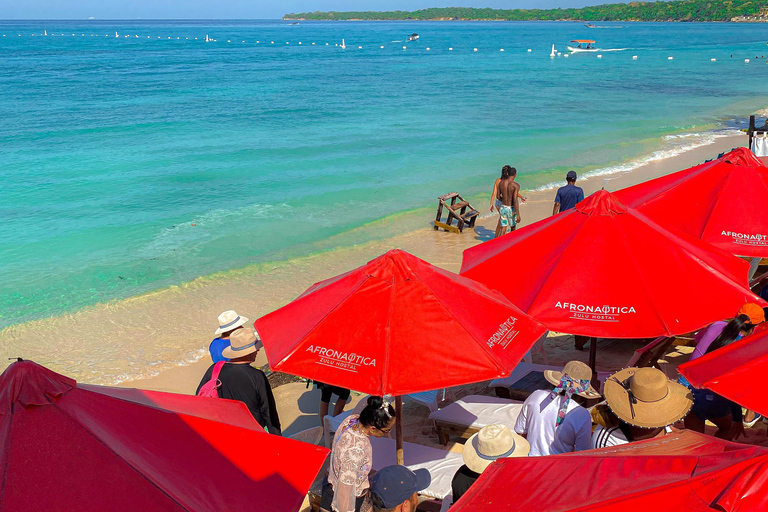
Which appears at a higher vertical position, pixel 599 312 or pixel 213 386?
pixel 599 312

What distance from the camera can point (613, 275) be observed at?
16.6 feet

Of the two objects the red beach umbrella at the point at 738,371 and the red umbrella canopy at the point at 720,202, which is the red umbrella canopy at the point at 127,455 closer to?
the red beach umbrella at the point at 738,371

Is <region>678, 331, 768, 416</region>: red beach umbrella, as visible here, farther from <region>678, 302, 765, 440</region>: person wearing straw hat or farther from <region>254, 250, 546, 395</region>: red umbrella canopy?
<region>254, 250, 546, 395</region>: red umbrella canopy

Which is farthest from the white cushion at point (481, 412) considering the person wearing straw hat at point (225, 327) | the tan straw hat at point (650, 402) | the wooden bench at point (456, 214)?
the wooden bench at point (456, 214)

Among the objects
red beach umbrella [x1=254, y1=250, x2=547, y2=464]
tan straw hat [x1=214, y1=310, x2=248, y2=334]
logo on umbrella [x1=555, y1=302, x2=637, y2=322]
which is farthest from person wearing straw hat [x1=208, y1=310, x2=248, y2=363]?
logo on umbrella [x1=555, y1=302, x2=637, y2=322]

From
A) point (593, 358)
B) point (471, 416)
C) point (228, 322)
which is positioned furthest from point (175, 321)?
point (593, 358)

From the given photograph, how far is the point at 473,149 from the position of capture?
2402cm

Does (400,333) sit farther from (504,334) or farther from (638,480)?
(638,480)

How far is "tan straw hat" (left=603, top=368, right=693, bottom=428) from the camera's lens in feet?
12.6

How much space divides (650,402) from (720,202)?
3821 millimetres

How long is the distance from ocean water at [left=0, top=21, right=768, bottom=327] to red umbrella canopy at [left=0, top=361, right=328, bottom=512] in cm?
930

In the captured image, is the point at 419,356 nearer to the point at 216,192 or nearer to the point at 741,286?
the point at 741,286

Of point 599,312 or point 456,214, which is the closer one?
point 599,312

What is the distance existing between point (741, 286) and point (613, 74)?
5164 cm
